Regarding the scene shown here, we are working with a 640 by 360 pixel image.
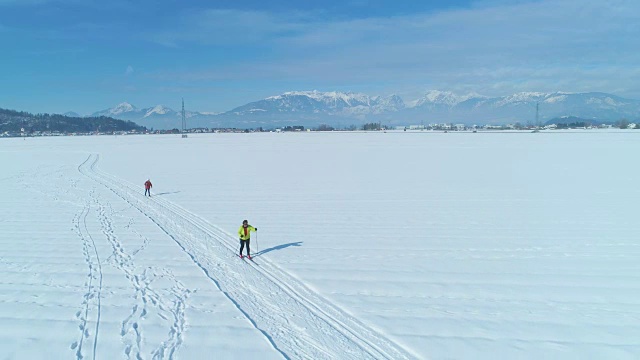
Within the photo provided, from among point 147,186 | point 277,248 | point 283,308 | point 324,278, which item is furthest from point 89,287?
point 147,186

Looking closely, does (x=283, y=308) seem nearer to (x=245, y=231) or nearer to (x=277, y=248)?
(x=245, y=231)

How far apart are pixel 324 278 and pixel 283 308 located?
4.99ft

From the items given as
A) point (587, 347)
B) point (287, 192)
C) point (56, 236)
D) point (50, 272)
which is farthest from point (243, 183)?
point (587, 347)

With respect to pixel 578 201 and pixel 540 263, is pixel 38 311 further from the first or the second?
pixel 578 201

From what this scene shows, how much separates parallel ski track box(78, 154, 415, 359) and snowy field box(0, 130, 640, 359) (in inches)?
1.2

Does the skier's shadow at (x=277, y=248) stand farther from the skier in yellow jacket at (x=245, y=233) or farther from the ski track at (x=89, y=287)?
the ski track at (x=89, y=287)

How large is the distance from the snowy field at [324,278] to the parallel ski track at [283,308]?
3 centimetres

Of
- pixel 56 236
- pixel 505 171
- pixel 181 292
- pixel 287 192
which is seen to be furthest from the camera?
pixel 505 171

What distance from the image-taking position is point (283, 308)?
6.93m

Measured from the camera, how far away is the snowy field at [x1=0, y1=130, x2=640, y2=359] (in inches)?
232

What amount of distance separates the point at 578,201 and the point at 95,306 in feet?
54.8

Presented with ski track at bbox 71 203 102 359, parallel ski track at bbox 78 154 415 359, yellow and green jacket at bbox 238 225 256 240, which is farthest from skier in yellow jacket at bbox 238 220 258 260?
ski track at bbox 71 203 102 359

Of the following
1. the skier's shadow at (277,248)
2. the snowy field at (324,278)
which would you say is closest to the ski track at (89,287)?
the snowy field at (324,278)

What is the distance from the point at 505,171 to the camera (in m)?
26.7
